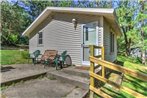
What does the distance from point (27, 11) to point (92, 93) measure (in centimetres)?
3197

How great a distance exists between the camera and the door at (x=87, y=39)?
988 centimetres

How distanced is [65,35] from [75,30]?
81cm

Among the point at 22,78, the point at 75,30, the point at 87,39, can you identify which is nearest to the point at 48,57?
the point at 75,30

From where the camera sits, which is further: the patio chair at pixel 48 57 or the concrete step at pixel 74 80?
the patio chair at pixel 48 57

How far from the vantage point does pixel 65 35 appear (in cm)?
1102

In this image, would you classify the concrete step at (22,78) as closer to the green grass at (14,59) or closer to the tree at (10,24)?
the green grass at (14,59)

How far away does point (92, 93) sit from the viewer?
5844 millimetres

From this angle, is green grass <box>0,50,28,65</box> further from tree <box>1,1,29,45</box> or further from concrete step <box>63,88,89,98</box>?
tree <box>1,1,29,45</box>

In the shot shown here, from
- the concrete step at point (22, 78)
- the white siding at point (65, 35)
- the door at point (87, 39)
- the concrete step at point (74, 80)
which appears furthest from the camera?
the white siding at point (65, 35)

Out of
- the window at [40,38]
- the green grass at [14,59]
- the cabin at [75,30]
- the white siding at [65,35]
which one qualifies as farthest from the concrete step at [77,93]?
the window at [40,38]

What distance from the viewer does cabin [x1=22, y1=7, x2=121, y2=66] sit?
9633 mm

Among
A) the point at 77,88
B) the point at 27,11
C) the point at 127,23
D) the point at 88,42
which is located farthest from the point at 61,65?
the point at 27,11

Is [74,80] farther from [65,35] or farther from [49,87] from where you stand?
[65,35]

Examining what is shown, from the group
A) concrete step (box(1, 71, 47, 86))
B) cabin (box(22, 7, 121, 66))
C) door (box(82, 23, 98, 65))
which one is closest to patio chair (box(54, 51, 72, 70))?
cabin (box(22, 7, 121, 66))
